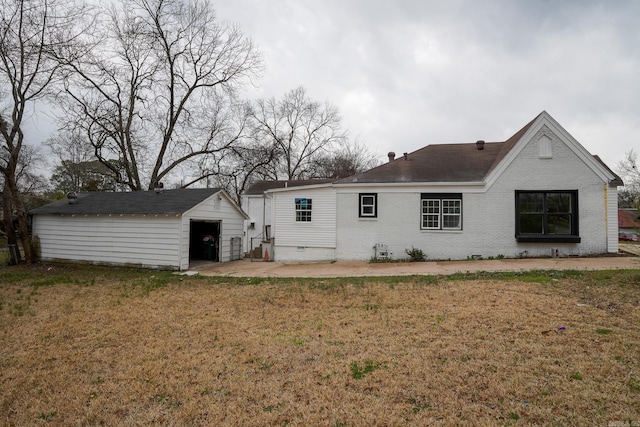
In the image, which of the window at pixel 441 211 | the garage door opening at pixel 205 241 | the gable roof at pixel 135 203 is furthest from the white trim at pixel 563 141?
the garage door opening at pixel 205 241

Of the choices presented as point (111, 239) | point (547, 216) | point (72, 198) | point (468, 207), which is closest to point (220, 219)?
point (111, 239)

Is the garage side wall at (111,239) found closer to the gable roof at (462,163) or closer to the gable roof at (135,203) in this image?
the gable roof at (135,203)

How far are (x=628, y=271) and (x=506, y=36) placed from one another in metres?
9.03

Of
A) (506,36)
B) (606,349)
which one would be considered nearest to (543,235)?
(506,36)

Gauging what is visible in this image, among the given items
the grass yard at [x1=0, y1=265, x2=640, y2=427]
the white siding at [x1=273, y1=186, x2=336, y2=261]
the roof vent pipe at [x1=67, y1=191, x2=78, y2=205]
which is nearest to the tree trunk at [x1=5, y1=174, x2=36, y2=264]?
the roof vent pipe at [x1=67, y1=191, x2=78, y2=205]

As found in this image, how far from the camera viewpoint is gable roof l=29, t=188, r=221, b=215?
49.4 feet

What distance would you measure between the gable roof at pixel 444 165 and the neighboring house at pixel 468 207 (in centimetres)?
5

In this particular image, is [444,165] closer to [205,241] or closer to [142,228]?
[205,241]

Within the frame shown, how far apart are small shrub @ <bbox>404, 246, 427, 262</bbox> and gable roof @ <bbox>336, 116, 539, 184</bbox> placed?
10.4 ft

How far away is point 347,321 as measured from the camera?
6285 millimetres

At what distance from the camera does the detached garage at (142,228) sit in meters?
14.6

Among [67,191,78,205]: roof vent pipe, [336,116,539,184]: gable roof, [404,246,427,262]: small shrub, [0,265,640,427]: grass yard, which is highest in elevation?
[336,116,539,184]: gable roof

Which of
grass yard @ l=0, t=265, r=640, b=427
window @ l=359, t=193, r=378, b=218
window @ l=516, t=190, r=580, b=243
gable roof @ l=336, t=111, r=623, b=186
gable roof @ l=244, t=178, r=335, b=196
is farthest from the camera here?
gable roof @ l=244, t=178, r=335, b=196

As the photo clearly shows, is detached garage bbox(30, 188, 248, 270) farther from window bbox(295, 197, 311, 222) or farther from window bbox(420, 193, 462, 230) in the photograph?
window bbox(420, 193, 462, 230)
